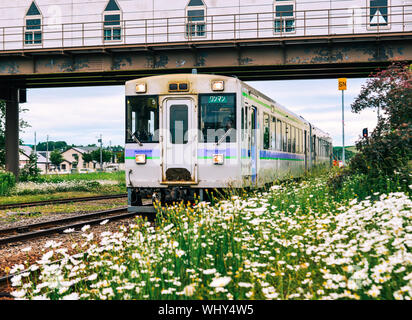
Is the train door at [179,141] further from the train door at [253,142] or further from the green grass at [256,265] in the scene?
the green grass at [256,265]

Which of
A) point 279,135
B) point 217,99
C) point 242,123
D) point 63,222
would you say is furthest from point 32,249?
point 279,135

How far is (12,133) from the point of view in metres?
30.1

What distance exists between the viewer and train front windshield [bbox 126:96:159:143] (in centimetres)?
1104

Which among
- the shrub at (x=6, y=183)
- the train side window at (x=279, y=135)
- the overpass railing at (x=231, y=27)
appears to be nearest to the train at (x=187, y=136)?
the train side window at (x=279, y=135)

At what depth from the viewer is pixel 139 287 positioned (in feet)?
13.4

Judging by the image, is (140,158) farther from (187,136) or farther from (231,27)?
(231,27)

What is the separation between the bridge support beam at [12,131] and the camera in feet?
97.6

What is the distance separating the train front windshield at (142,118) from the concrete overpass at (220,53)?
42.6 feet

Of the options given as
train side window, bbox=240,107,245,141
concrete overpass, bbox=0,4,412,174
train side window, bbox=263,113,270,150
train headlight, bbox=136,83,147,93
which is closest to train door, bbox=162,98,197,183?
train headlight, bbox=136,83,147,93

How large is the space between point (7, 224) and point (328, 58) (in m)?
18.3

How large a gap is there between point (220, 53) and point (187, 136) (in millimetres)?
14825

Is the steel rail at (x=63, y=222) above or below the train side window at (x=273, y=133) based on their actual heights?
below

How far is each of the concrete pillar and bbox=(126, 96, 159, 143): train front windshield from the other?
21.4 metres
